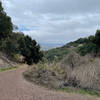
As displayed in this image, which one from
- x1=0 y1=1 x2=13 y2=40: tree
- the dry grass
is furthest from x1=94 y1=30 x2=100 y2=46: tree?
x1=0 y1=1 x2=13 y2=40: tree

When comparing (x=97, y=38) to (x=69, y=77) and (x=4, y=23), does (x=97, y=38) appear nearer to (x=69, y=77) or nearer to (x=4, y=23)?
(x=69, y=77)

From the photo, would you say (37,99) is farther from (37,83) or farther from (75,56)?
(75,56)

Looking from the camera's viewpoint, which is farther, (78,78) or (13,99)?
(78,78)

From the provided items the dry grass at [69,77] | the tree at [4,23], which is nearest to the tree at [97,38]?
the dry grass at [69,77]

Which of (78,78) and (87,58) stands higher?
(87,58)

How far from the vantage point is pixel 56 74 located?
24.2 ft

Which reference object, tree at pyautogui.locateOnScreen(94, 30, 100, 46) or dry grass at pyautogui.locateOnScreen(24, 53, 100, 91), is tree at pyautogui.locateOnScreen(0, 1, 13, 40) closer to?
dry grass at pyautogui.locateOnScreen(24, 53, 100, 91)

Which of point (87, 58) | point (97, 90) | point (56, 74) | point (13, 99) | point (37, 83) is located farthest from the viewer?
point (87, 58)

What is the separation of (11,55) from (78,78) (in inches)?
741

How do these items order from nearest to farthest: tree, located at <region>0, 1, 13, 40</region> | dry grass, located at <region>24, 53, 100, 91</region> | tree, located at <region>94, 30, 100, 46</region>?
dry grass, located at <region>24, 53, 100, 91</region>, tree, located at <region>0, 1, 13, 40</region>, tree, located at <region>94, 30, 100, 46</region>

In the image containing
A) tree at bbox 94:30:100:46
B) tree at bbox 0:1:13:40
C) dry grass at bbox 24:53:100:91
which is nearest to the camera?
dry grass at bbox 24:53:100:91

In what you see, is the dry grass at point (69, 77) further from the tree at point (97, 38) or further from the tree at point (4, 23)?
the tree at point (4, 23)

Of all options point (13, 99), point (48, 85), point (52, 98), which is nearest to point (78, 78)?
point (48, 85)

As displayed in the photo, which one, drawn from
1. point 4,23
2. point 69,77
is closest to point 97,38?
point 69,77
